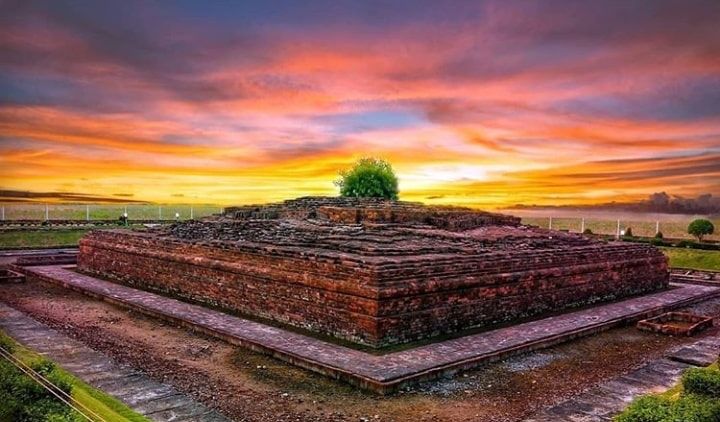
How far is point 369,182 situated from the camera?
34.1m

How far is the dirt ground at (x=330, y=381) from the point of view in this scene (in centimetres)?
661

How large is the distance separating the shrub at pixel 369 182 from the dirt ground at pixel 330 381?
23.3 m

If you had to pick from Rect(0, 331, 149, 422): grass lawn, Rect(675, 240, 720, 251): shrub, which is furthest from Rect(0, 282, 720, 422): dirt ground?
Rect(675, 240, 720, 251): shrub

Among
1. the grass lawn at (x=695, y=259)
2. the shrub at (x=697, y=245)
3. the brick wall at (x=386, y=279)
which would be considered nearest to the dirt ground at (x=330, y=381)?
the brick wall at (x=386, y=279)

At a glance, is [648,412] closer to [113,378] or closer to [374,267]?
[374,267]

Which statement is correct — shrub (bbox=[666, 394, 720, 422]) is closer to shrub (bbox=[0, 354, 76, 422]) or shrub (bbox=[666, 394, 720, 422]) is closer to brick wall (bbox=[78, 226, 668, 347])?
brick wall (bbox=[78, 226, 668, 347])

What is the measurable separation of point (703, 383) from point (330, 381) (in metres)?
4.30

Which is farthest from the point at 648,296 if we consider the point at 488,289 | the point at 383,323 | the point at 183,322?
the point at 183,322

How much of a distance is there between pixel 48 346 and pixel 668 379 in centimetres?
908

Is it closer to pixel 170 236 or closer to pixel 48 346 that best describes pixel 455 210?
pixel 170 236

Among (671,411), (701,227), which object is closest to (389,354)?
(671,411)

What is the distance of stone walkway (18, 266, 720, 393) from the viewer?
7684mm

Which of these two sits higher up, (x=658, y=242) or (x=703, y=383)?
(x=658, y=242)

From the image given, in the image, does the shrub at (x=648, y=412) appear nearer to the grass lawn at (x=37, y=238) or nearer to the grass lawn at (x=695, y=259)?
the grass lawn at (x=695, y=259)
